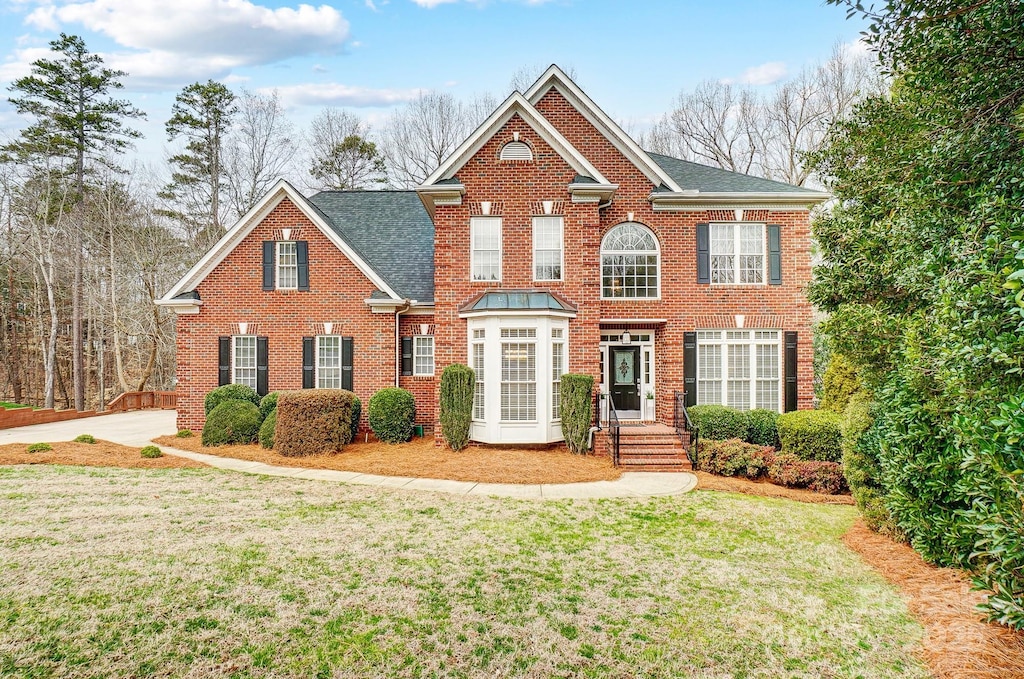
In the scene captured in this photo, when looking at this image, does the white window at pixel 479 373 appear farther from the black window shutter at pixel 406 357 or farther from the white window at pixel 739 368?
the white window at pixel 739 368

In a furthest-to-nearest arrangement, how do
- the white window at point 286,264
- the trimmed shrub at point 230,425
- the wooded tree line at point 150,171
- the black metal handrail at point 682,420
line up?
the wooded tree line at point 150,171 → the white window at point 286,264 → the trimmed shrub at point 230,425 → the black metal handrail at point 682,420

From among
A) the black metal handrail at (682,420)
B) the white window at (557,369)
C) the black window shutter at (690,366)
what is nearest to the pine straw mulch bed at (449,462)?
the white window at (557,369)

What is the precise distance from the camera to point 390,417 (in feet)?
A: 46.4

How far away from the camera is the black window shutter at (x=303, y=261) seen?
1543 cm

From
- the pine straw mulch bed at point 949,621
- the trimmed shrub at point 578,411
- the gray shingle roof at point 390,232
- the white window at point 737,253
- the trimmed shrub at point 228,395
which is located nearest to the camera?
the pine straw mulch bed at point 949,621

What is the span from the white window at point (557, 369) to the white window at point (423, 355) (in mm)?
4259

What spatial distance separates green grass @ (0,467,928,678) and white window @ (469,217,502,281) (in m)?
6.69

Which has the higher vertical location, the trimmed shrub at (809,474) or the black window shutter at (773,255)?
the black window shutter at (773,255)

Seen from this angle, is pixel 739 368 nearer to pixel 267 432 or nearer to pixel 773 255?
pixel 773 255

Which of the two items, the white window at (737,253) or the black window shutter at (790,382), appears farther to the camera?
the white window at (737,253)

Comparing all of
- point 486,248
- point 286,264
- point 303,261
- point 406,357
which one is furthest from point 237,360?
point 486,248

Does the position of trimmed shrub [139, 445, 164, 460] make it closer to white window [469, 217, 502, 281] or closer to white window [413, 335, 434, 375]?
white window [413, 335, 434, 375]

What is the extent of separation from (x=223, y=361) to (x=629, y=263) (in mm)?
A: 12288

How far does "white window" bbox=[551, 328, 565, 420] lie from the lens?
12977 mm
